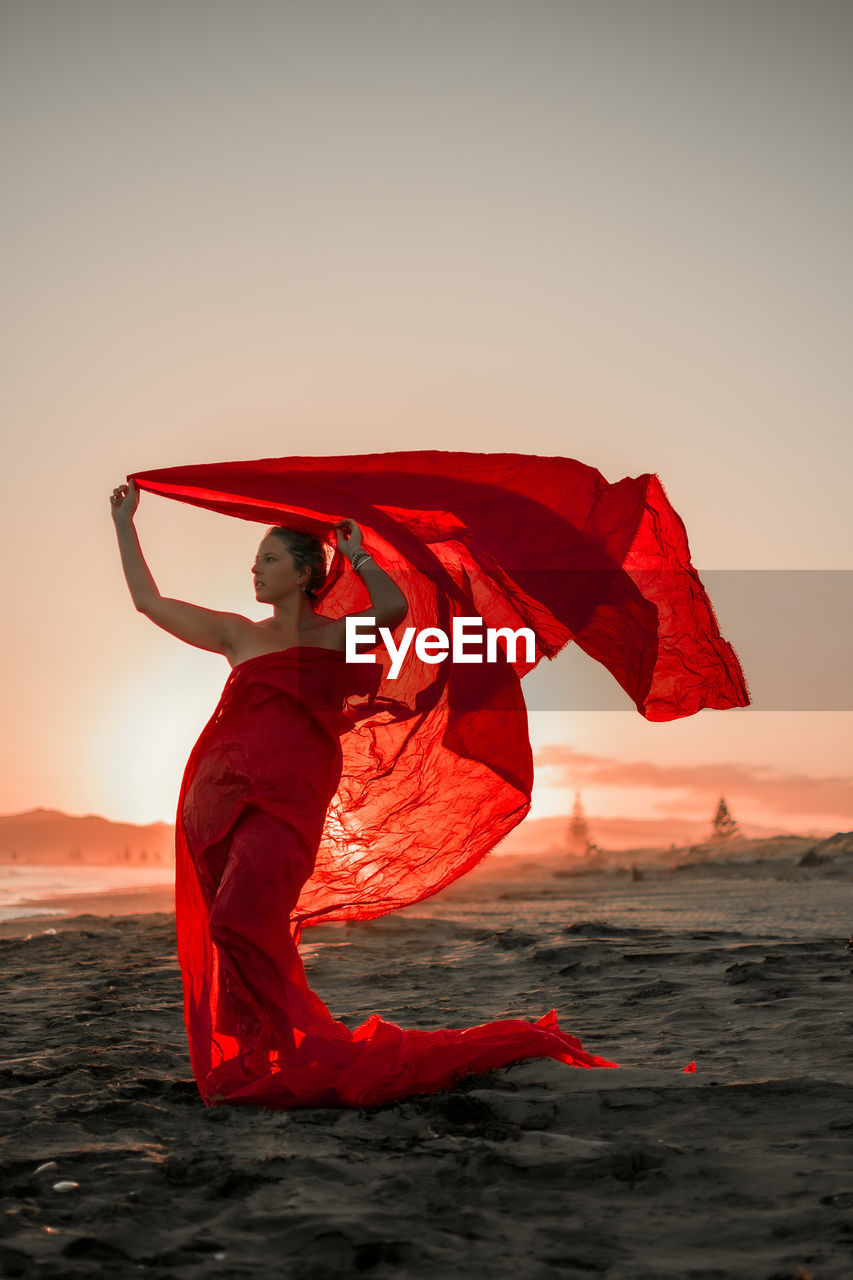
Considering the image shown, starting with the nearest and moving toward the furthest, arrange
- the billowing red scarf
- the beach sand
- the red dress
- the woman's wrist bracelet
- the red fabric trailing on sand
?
1. the beach sand
2. the red dress
3. the red fabric trailing on sand
4. the woman's wrist bracelet
5. the billowing red scarf

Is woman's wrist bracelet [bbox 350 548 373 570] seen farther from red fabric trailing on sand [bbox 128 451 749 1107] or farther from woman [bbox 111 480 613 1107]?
red fabric trailing on sand [bbox 128 451 749 1107]

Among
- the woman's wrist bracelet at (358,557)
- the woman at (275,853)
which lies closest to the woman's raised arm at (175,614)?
the woman at (275,853)

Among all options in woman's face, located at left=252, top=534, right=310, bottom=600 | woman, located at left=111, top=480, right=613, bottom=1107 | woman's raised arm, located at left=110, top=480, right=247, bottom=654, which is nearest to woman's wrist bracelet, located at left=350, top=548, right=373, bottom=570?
woman, located at left=111, top=480, right=613, bottom=1107

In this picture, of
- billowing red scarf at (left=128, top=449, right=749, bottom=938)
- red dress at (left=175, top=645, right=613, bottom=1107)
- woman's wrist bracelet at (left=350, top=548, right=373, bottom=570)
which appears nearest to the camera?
red dress at (left=175, top=645, right=613, bottom=1107)

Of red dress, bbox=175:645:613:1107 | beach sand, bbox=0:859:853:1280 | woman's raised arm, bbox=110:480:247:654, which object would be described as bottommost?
beach sand, bbox=0:859:853:1280

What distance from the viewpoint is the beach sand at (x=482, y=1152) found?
2.40 meters

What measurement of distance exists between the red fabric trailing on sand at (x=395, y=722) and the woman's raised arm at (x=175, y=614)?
9.3 inches

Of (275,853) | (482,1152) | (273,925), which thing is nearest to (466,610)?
(275,853)

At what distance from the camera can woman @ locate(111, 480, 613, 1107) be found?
12.4ft

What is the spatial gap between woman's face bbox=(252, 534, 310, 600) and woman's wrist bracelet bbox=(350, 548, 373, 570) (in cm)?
33

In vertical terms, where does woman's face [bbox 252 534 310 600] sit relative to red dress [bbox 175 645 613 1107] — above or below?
above

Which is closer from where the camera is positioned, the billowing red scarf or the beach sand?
the beach sand

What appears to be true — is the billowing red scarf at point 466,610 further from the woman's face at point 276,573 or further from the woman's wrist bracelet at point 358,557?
the woman's wrist bracelet at point 358,557

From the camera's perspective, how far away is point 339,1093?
3.68 m
